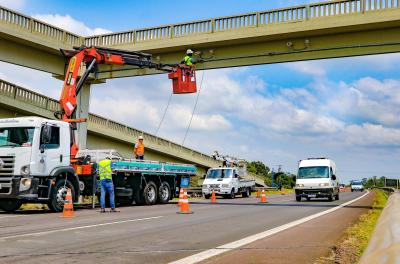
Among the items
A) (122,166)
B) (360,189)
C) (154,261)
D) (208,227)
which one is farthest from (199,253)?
(360,189)

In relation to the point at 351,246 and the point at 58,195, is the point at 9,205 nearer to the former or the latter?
the point at 58,195

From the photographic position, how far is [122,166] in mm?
18781

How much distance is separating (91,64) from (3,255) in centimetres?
1403

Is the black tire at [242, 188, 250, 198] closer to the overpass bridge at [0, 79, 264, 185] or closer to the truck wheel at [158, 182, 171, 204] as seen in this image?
the overpass bridge at [0, 79, 264, 185]

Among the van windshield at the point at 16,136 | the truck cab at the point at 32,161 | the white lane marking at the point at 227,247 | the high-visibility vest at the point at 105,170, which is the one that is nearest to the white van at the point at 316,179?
the high-visibility vest at the point at 105,170

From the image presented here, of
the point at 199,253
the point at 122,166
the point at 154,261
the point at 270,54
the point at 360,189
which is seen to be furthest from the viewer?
the point at 360,189

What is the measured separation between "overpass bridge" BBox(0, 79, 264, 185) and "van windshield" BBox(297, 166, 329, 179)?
13771mm

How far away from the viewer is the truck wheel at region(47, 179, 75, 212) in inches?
616

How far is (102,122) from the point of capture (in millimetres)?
33844

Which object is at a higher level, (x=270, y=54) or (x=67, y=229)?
(x=270, y=54)

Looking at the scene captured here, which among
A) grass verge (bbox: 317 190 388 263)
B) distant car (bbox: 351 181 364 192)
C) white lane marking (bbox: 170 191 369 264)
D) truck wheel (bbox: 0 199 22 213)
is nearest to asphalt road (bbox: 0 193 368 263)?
white lane marking (bbox: 170 191 369 264)

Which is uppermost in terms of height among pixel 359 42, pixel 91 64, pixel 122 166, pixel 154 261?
pixel 359 42

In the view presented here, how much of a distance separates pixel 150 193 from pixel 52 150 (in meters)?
6.02

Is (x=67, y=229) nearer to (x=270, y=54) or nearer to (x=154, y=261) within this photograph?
(x=154, y=261)
